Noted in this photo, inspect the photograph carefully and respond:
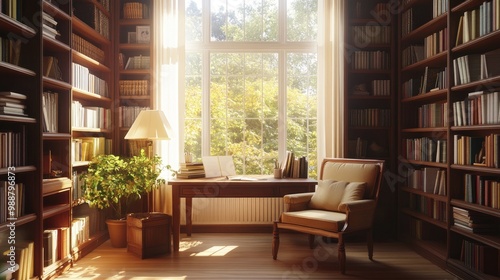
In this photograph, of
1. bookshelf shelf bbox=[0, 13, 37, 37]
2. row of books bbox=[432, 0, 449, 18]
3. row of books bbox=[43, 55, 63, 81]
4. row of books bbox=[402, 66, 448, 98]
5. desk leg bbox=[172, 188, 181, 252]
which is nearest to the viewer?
bookshelf shelf bbox=[0, 13, 37, 37]

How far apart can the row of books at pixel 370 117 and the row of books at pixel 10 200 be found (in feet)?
11.7

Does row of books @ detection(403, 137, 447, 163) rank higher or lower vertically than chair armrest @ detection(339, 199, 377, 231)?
higher

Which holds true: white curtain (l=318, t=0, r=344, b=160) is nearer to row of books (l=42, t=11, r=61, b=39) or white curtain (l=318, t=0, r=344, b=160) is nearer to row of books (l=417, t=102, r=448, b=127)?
row of books (l=417, t=102, r=448, b=127)

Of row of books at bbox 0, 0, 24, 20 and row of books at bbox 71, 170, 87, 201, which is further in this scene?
row of books at bbox 71, 170, 87, 201

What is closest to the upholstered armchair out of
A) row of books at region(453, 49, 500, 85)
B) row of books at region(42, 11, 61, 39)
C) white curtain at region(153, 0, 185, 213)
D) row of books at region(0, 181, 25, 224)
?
row of books at region(453, 49, 500, 85)

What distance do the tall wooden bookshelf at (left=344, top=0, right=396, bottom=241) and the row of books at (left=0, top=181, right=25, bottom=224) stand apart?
342 cm

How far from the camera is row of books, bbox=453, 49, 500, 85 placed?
3265 mm

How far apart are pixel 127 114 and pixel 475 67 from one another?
12.2 feet

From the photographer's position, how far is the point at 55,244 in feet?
11.6

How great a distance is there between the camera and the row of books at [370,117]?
4.95 meters

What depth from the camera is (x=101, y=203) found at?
4.24m

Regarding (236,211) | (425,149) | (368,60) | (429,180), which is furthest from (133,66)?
(429,180)

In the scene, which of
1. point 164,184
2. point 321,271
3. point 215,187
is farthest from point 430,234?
point 164,184

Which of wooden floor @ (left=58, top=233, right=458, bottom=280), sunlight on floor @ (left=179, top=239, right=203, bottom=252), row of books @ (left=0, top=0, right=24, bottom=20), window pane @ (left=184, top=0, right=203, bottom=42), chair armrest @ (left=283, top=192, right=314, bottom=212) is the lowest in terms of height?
wooden floor @ (left=58, top=233, right=458, bottom=280)
